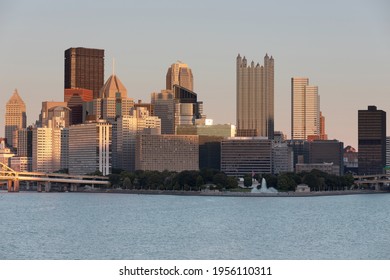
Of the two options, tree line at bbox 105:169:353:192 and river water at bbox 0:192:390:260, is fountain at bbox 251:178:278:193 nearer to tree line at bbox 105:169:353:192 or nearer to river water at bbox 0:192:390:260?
tree line at bbox 105:169:353:192

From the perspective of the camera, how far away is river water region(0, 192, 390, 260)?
174 ft

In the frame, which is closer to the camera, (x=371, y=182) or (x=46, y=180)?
(x=46, y=180)

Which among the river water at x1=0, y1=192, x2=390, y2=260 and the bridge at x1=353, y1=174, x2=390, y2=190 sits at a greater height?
the bridge at x1=353, y1=174, x2=390, y2=190

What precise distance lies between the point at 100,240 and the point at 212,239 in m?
6.85

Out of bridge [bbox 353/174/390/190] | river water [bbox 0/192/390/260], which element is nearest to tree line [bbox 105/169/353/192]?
bridge [bbox 353/174/390/190]

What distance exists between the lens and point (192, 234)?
6531 cm

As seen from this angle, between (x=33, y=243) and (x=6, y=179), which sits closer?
(x=33, y=243)

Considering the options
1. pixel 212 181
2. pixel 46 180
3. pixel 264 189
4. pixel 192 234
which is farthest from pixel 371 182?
pixel 192 234

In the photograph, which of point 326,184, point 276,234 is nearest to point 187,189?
point 326,184

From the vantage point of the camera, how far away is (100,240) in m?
60.7

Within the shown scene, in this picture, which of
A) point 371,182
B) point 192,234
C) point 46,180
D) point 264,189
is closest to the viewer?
point 192,234

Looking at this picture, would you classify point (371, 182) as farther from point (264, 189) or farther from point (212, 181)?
point (264, 189)
